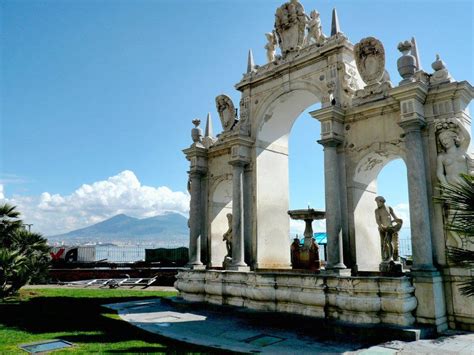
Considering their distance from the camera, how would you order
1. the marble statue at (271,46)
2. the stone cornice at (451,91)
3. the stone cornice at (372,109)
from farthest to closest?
the marble statue at (271,46), the stone cornice at (372,109), the stone cornice at (451,91)

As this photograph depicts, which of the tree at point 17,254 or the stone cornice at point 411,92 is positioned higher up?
the stone cornice at point 411,92

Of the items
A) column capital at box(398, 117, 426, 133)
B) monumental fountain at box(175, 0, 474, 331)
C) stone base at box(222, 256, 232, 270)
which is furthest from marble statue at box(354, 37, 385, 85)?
stone base at box(222, 256, 232, 270)

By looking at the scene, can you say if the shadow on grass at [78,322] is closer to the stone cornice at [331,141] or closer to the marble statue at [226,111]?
the stone cornice at [331,141]

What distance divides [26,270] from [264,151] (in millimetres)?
12957

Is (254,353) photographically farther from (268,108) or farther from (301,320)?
(268,108)

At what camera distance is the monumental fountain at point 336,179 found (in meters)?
9.64

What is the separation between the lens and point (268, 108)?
1495 cm

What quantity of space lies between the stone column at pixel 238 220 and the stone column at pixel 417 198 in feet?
20.6

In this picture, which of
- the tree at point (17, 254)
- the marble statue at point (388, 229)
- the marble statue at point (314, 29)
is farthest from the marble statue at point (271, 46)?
the tree at point (17, 254)

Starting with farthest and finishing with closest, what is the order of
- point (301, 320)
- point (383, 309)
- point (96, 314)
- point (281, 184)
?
point (281, 184), point (96, 314), point (301, 320), point (383, 309)

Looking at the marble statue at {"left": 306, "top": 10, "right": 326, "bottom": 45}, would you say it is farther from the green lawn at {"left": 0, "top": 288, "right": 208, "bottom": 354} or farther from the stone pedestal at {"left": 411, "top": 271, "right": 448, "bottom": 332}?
the green lawn at {"left": 0, "top": 288, "right": 208, "bottom": 354}

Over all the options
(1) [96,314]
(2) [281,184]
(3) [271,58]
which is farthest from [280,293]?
(3) [271,58]

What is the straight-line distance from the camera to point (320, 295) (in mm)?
10539

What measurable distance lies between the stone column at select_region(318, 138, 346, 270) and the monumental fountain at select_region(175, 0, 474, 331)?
32 millimetres
